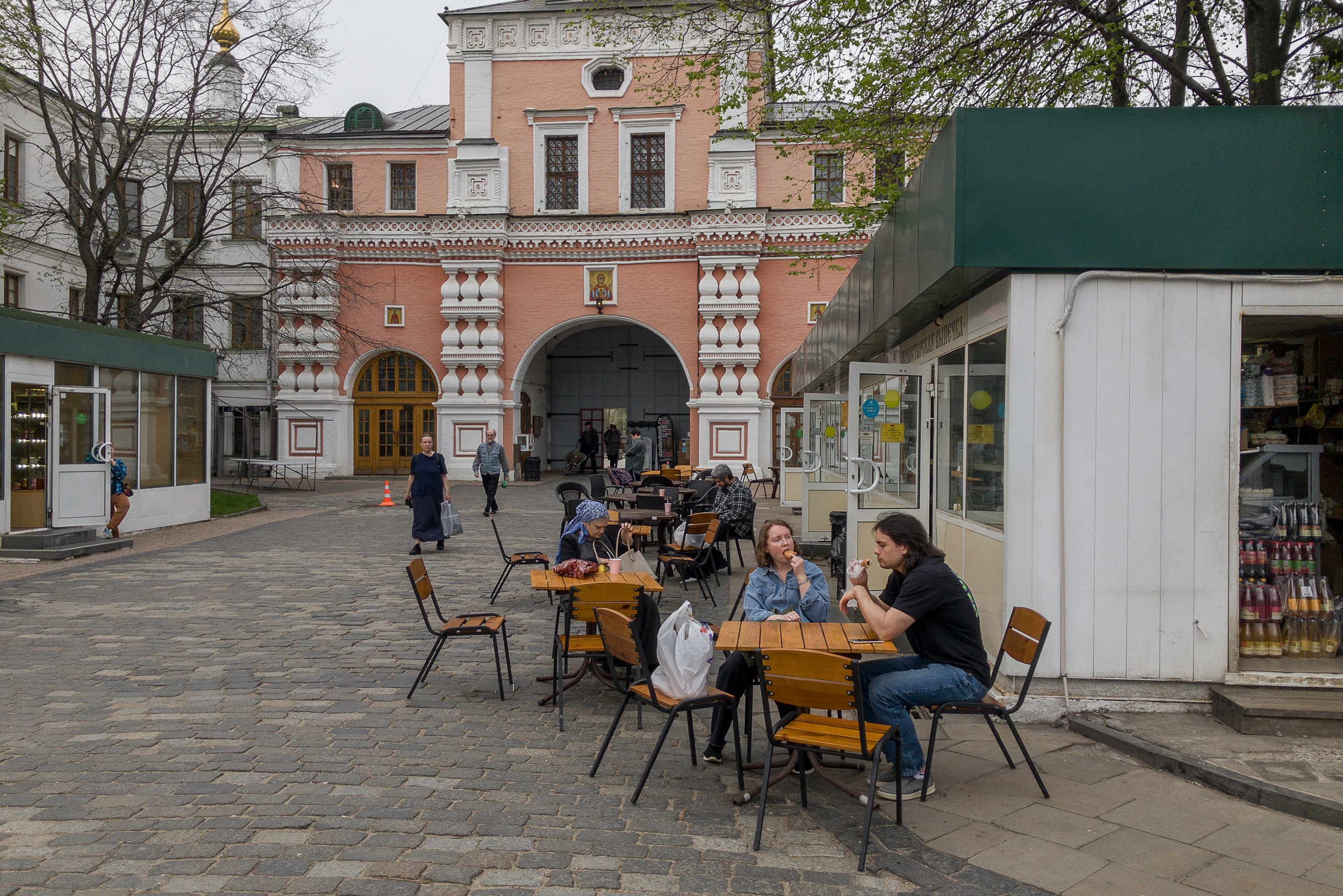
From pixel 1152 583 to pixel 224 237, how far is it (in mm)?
30324

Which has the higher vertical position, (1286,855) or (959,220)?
(959,220)

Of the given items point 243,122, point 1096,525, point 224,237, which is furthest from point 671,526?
point 224,237

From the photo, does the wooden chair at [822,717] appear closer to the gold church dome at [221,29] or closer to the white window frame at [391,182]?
the gold church dome at [221,29]

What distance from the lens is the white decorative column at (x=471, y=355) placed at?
28.7m

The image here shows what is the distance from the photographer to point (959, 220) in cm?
570

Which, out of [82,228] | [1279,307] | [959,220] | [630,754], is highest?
[82,228]

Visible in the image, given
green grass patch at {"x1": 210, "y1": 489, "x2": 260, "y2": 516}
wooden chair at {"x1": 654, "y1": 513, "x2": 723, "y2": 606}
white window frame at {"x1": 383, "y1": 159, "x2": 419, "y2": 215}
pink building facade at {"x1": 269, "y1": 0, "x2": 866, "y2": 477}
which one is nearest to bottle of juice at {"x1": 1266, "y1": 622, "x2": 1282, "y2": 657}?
wooden chair at {"x1": 654, "y1": 513, "x2": 723, "y2": 606}

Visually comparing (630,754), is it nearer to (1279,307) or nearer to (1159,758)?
(1159,758)

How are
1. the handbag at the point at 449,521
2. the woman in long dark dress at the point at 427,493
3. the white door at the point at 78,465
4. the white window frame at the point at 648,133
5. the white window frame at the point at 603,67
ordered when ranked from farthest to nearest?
the white window frame at the point at 603,67 < the white window frame at the point at 648,133 < the white door at the point at 78,465 < the handbag at the point at 449,521 < the woman in long dark dress at the point at 427,493

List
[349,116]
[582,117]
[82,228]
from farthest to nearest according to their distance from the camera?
[349,116]
[582,117]
[82,228]

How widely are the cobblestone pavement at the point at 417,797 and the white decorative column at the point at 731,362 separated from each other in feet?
67.9

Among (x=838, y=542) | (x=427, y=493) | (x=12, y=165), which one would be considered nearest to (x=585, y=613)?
(x=838, y=542)

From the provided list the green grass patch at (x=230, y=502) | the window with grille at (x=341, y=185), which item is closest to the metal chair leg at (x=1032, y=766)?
the green grass patch at (x=230, y=502)

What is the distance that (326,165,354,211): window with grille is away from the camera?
2991cm
